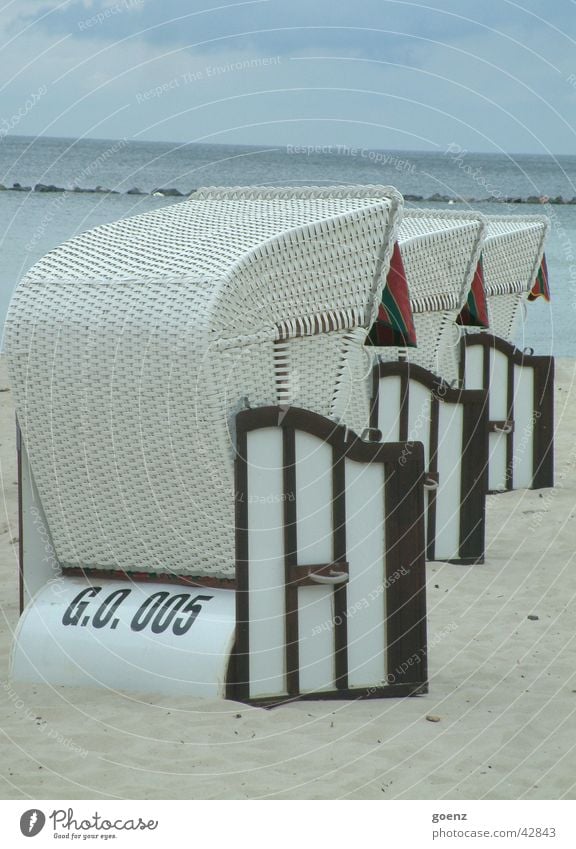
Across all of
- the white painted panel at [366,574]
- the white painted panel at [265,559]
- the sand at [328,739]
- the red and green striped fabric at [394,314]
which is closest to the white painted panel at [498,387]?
the red and green striped fabric at [394,314]

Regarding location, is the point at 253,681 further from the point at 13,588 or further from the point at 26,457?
the point at 13,588

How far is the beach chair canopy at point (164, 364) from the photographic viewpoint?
14.0 ft

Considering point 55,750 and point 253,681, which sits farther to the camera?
point 253,681

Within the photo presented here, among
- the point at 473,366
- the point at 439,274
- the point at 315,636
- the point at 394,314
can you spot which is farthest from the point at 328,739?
the point at 473,366

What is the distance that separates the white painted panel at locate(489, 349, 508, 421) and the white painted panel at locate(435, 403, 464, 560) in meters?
1.96

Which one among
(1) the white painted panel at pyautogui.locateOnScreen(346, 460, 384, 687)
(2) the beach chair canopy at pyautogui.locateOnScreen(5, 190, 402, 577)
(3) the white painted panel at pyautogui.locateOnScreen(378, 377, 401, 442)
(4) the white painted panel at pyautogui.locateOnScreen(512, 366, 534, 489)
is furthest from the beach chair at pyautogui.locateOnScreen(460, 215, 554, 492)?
(1) the white painted panel at pyautogui.locateOnScreen(346, 460, 384, 687)

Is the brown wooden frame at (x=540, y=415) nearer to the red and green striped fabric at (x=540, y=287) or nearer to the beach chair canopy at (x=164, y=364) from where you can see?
the red and green striped fabric at (x=540, y=287)

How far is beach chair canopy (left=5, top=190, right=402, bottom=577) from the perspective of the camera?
4.26 metres

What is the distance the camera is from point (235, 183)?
164ft

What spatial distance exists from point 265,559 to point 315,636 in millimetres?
356

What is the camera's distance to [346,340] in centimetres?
498
